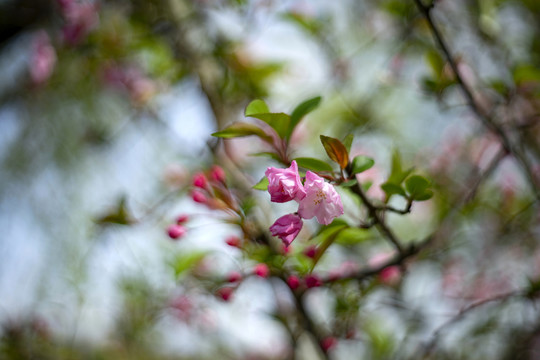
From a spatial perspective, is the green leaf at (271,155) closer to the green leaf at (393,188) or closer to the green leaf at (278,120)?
the green leaf at (278,120)

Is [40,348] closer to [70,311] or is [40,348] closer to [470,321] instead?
[70,311]

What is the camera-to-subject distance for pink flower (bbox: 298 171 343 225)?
53 centimetres

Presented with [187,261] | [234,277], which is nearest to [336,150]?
[234,277]

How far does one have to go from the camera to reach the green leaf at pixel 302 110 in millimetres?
582

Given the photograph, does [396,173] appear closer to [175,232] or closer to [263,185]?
[263,185]

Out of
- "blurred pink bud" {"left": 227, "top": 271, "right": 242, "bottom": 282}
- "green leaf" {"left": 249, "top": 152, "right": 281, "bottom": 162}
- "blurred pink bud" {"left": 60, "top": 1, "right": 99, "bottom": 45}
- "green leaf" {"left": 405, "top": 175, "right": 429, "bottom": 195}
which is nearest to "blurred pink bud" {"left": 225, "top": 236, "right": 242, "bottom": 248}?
"blurred pink bud" {"left": 227, "top": 271, "right": 242, "bottom": 282}

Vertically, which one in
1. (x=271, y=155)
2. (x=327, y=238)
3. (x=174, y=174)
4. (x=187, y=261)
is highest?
(x=271, y=155)

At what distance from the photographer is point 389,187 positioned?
58 cm

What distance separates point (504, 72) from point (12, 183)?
6.19ft

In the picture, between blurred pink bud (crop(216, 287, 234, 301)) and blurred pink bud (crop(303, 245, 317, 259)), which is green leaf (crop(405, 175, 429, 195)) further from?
blurred pink bud (crop(216, 287, 234, 301))

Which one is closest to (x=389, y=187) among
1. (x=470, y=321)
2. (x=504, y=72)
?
(x=504, y=72)

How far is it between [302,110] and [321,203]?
0.43 ft

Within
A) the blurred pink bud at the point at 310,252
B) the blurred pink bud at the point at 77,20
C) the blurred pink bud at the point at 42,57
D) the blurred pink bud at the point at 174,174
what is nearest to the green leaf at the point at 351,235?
the blurred pink bud at the point at 310,252

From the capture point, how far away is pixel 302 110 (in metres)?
0.59
